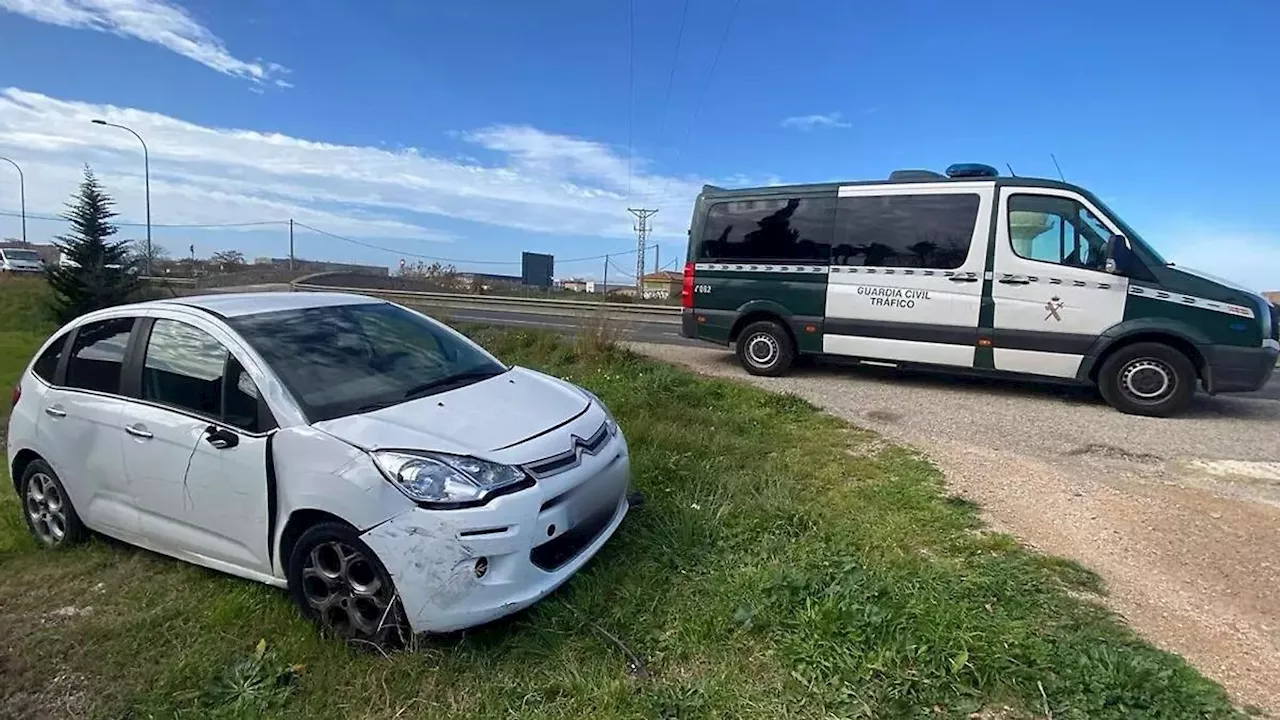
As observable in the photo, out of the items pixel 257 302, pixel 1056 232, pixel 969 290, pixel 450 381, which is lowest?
pixel 450 381

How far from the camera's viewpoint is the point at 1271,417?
284 inches

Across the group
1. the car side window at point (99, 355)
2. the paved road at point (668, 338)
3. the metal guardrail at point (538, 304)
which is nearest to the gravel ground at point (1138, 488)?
the paved road at point (668, 338)

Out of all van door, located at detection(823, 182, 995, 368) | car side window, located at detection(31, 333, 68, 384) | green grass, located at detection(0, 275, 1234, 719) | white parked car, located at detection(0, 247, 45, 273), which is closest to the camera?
green grass, located at detection(0, 275, 1234, 719)

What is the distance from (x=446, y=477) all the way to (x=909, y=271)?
6.76 metres

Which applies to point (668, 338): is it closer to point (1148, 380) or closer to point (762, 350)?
point (762, 350)

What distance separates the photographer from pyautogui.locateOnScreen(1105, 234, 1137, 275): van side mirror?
705cm

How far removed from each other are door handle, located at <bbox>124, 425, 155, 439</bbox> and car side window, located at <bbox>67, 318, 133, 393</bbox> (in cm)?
31

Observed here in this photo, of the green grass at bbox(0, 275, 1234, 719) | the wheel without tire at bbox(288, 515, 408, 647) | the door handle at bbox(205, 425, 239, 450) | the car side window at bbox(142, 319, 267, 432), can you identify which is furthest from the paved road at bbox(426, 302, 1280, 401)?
the wheel without tire at bbox(288, 515, 408, 647)

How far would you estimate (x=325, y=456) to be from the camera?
3074mm

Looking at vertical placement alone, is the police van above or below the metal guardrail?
above

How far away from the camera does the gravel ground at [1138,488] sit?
3098mm

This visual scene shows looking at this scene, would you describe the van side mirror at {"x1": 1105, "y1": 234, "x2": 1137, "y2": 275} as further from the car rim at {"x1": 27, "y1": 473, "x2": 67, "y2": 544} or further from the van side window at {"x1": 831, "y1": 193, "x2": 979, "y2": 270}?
the car rim at {"x1": 27, "y1": 473, "x2": 67, "y2": 544}

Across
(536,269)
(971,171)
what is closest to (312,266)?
(536,269)

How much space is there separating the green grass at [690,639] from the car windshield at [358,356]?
1076 millimetres
